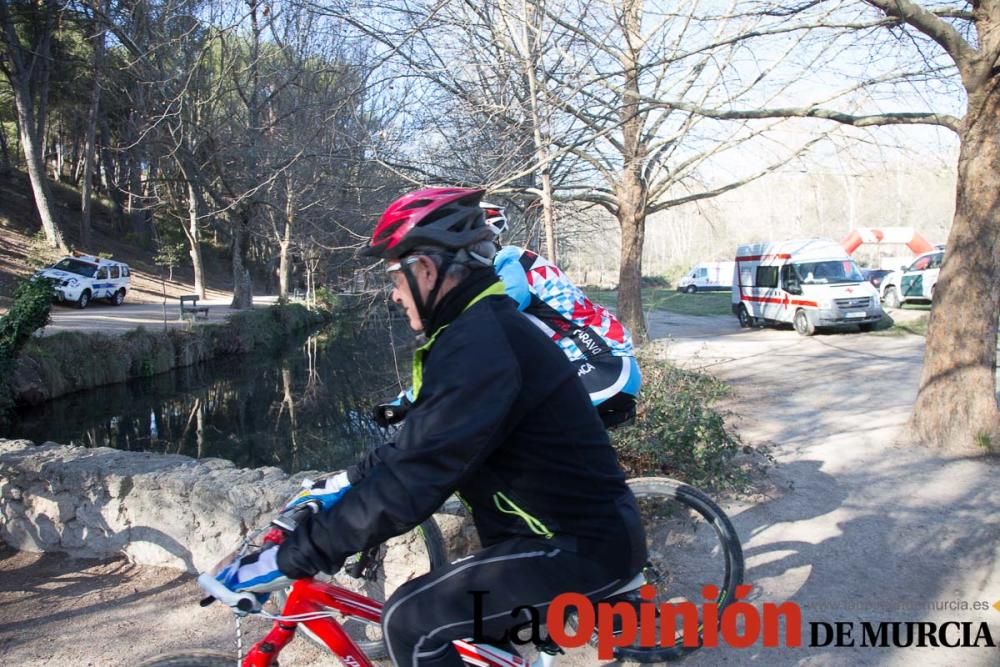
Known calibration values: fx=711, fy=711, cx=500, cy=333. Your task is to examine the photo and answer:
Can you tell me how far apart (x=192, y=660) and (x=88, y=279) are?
103ft

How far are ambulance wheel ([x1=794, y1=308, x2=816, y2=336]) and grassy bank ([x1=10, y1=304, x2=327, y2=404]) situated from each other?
1797cm

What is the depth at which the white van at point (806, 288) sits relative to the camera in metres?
19.7

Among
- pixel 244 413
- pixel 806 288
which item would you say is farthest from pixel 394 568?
pixel 806 288

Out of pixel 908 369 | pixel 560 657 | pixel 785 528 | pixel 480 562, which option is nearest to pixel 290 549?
pixel 480 562

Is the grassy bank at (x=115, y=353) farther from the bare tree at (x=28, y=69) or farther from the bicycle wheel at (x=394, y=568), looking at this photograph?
the bare tree at (x=28, y=69)

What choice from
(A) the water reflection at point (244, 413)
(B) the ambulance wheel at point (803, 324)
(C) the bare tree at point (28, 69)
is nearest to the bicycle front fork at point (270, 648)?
(A) the water reflection at point (244, 413)

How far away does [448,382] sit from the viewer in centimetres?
193

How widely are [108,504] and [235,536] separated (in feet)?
3.45

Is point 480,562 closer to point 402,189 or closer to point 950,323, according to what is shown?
point 950,323

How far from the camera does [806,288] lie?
20.6 m

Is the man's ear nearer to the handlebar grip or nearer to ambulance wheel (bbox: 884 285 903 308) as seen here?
the handlebar grip

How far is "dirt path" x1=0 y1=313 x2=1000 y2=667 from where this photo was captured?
374 cm

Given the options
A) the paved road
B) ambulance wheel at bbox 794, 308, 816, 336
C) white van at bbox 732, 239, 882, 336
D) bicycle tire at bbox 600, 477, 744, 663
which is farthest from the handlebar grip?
ambulance wheel at bbox 794, 308, 816, 336

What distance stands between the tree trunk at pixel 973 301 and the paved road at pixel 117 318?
18182mm
